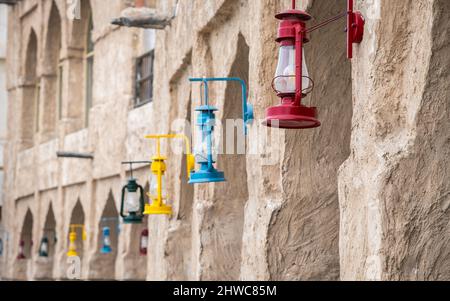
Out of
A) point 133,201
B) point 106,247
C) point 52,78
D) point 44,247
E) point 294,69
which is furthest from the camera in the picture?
point 52,78

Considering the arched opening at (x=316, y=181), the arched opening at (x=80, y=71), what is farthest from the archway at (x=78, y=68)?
the arched opening at (x=316, y=181)

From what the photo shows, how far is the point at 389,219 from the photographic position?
16.3 feet

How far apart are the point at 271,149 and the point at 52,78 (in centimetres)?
1451

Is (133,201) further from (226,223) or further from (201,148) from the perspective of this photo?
(201,148)

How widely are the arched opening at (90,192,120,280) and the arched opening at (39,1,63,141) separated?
371cm

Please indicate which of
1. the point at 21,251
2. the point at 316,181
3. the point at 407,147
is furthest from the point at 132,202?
the point at 21,251

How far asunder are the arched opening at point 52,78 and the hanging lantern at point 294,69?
50.9 ft

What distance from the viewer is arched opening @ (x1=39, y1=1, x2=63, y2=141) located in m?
20.7

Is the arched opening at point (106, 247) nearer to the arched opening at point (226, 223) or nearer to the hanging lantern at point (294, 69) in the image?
the arched opening at point (226, 223)

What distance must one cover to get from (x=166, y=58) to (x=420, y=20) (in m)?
7.35

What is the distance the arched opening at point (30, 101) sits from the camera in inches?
891

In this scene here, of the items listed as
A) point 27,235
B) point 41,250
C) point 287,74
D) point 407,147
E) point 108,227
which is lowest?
point 41,250

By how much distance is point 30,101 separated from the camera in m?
22.7

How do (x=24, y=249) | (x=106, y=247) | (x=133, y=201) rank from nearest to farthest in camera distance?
(x=133, y=201) < (x=106, y=247) < (x=24, y=249)
